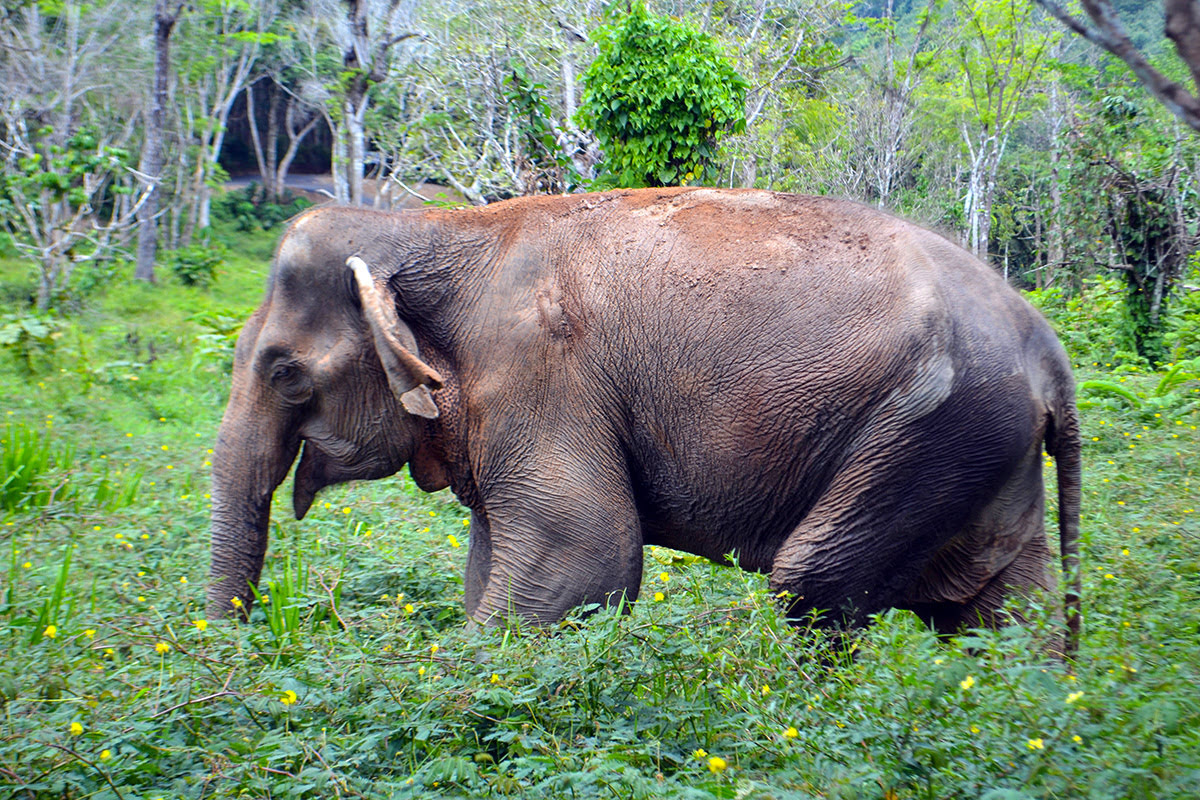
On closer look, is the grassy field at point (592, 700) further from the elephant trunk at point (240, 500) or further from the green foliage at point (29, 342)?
the green foliage at point (29, 342)

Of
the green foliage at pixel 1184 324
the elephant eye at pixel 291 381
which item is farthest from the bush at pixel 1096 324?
the elephant eye at pixel 291 381

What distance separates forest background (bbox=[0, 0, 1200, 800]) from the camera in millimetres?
2373

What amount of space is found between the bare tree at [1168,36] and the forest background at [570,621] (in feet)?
4.41

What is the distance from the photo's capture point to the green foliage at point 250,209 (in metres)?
32.5

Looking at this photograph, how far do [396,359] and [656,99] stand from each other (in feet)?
12.8

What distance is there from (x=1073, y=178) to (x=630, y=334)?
12.6 meters

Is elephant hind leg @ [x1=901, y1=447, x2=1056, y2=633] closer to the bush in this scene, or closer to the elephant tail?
the elephant tail

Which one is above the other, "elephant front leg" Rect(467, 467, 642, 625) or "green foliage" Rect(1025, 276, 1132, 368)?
"elephant front leg" Rect(467, 467, 642, 625)

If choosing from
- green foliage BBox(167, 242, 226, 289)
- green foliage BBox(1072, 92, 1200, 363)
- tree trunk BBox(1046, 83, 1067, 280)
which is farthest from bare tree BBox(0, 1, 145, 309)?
tree trunk BBox(1046, 83, 1067, 280)

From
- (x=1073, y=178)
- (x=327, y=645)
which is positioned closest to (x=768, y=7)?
(x=1073, y=178)

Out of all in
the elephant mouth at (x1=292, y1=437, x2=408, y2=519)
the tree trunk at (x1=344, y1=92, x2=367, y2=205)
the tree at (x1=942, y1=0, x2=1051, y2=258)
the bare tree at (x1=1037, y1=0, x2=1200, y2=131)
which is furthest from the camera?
the tree at (x1=942, y1=0, x2=1051, y2=258)

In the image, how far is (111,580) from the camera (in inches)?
177

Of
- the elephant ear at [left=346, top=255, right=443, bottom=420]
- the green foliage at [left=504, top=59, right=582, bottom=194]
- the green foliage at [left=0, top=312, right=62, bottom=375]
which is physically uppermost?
the green foliage at [left=504, top=59, right=582, bottom=194]

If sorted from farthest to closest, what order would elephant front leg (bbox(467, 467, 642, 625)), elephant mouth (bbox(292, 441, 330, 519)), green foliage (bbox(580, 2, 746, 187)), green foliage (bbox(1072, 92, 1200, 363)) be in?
1. green foliage (bbox(1072, 92, 1200, 363))
2. green foliage (bbox(580, 2, 746, 187))
3. elephant mouth (bbox(292, 441, 330, 519))
4. elephant front leg (bbox(467, 467, 642, 625))
